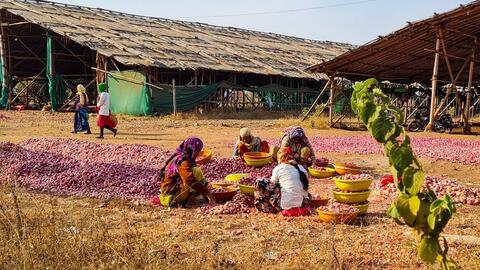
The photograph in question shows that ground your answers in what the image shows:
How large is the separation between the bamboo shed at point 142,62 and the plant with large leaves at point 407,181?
2132cm

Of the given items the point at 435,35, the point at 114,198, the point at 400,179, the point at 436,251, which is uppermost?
the point at 435,35

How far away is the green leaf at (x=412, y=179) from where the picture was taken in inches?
97.4

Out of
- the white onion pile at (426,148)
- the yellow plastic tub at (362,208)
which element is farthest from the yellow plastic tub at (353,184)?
the white onion pile at (426,148)

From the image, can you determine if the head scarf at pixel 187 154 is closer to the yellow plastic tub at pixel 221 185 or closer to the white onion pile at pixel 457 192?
the yellow plastic tub at pixel 221 185

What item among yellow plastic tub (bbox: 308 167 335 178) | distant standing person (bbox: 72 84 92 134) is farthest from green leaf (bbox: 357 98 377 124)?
distant standing person (bbox: 72 84 92 134)

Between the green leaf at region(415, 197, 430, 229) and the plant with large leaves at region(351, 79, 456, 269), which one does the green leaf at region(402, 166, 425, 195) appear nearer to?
the plant with large leaves at region(351, 79, 456, 269)

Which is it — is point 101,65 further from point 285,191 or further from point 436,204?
point 436,204

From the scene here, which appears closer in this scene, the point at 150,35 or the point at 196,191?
the point at 196,191

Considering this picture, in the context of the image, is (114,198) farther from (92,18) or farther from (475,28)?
(92,18)

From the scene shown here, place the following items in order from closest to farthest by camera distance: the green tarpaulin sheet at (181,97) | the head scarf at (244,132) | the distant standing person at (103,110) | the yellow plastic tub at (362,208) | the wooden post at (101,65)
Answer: the yellow plastic tub at (362,208), the head scarf at (244,132), the distant standing person at (103,110), the green tarpaulin sheet at (181,97), the wooden post at (101,65)

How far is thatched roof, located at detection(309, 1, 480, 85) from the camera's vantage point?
17083 mm

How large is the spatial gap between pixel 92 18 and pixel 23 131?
51.1ft

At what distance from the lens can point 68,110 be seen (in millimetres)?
27516

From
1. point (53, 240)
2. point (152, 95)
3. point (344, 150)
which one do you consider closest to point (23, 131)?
point (152, 95)
